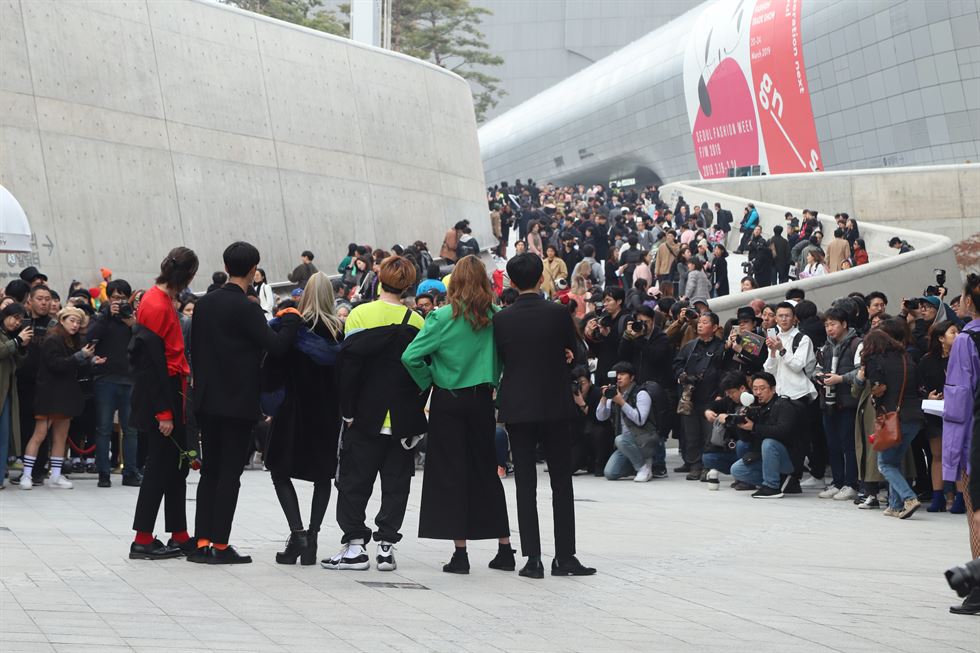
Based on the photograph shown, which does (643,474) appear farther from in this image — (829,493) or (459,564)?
(459,564)

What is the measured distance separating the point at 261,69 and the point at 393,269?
708 inches

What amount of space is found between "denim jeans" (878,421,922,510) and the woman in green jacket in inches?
278

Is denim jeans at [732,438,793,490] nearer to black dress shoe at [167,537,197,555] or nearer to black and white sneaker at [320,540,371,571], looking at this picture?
black and white sneaker at [320,540,371,571]

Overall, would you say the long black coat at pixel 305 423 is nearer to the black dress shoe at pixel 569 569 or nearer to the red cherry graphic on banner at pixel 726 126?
the black dress shoe at pixel 569 569

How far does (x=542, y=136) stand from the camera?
85.1 metres

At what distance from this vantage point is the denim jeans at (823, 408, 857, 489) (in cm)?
1159

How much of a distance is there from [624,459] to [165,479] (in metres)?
6.47

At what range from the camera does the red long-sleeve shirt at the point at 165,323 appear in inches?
301

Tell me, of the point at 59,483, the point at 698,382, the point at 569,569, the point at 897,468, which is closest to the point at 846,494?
the point at 897,468

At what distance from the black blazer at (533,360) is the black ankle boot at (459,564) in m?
0.81

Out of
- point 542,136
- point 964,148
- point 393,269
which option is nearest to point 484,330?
point 393,269

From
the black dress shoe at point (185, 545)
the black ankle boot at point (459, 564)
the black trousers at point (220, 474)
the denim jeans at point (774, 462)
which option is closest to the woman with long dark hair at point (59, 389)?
the black dress shoe at point (185, 545)

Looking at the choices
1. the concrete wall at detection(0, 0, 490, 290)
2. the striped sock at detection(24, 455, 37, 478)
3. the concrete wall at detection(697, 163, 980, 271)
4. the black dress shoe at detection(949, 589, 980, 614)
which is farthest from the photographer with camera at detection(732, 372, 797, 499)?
the concrete wall at detection(697, 163, 980, 271)

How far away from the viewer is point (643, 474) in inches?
516
